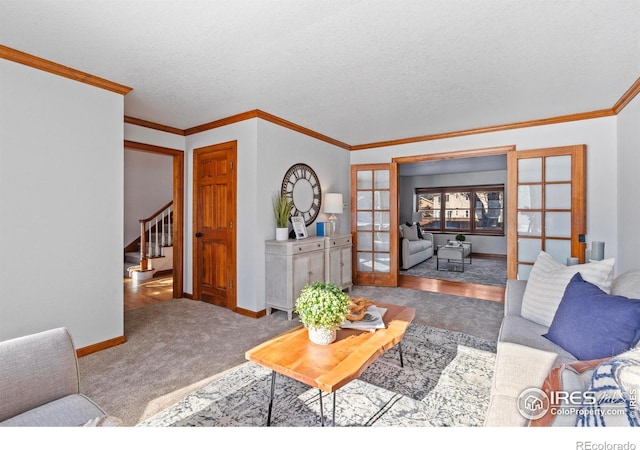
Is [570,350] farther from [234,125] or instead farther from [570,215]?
[234,125]

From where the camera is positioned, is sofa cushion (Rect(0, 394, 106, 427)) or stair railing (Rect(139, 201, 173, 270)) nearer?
sofa cushion (Rect(0, 394, 106, 427))

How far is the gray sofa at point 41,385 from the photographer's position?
1.10 metres

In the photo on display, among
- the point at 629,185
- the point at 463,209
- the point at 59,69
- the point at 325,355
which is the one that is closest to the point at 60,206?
the point at 59,69

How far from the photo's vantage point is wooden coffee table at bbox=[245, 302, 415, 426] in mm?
1418

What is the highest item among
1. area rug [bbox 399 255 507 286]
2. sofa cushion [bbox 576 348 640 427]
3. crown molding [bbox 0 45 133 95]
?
crown molding [bbox 0 45 133 95]

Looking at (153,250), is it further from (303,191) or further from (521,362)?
(521,362)

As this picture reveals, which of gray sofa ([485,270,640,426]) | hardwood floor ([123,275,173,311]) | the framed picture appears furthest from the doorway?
hardwood floor ([123,275,173,311])

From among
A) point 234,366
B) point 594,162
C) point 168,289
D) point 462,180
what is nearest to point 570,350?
point 234,366

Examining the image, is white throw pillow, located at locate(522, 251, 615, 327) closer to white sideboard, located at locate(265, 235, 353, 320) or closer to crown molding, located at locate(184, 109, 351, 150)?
white sideboard, located at locate(265, 235, 353, 320)

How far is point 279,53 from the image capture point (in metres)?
2.23

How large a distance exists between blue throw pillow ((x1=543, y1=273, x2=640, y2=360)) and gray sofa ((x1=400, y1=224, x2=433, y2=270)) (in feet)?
15.0

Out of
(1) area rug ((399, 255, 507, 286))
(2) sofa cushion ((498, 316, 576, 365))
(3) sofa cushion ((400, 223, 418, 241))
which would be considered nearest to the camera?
(2) sofa cushion ((498, 316, 576, 365))

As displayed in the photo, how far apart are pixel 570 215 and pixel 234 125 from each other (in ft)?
13.9

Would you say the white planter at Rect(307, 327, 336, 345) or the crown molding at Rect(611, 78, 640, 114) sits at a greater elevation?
the crown molding at Rect(611, 78, 640, 114)
